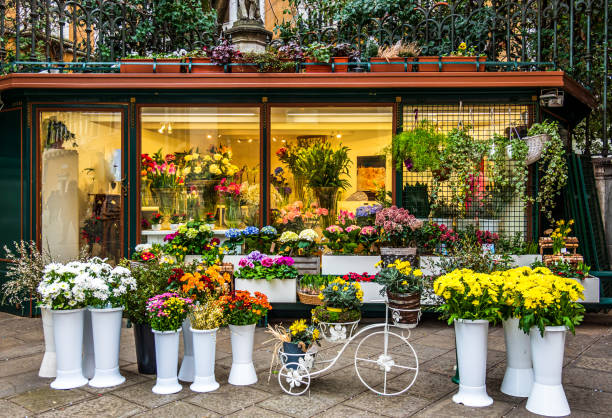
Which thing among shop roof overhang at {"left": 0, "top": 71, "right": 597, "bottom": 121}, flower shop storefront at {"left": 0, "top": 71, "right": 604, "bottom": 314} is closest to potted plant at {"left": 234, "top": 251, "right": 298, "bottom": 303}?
flower shop storefront at {"left": 0, "top": 71, "right": 604, "bottom": 314}

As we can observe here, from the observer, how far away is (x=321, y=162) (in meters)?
9.36

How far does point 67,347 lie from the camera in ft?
18.0

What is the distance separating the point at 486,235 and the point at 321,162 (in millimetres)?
2835

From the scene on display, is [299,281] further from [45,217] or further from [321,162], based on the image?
[45,217]

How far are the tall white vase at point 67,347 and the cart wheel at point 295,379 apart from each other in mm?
1960

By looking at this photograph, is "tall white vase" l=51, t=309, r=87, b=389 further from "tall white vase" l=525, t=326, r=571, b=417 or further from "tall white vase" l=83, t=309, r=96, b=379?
"tall white vase" l=525, t=326, r=571, b=417

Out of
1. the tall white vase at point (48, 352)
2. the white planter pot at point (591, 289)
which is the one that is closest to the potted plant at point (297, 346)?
the tall white vase at point (48, 352)

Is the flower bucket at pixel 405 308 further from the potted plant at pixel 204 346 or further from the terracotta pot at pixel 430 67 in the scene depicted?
the terracotta pot at pixel 430 67

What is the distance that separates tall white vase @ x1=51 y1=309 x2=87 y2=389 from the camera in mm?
5465

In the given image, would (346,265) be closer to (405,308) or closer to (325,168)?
(325,168)

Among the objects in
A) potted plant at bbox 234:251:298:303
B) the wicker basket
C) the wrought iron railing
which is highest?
the wrought iron railing

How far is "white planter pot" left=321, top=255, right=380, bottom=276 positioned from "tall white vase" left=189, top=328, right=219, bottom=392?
3.30 meters

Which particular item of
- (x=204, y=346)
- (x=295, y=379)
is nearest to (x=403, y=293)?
(x=295, y=379)

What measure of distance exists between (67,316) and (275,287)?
3270 millimetres
